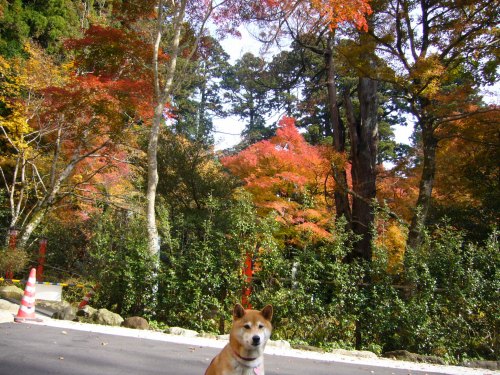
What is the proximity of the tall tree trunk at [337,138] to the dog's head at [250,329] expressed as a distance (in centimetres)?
976

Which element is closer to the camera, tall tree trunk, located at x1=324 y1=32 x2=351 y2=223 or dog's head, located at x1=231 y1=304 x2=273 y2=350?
dog's head, located at x1=231 y1=304 x2=273 y2=350

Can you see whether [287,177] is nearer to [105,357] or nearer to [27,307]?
[27,307]

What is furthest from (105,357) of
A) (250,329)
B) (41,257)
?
(41,257)

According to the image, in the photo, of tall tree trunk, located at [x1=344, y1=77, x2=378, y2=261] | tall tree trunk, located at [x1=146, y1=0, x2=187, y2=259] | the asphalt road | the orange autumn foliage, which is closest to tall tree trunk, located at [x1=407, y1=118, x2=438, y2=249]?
tall tree trunk, located at [x1=344, y1=77, x2=378, y2=261]

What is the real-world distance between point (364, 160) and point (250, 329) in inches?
439

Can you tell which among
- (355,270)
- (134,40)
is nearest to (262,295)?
(355,270)

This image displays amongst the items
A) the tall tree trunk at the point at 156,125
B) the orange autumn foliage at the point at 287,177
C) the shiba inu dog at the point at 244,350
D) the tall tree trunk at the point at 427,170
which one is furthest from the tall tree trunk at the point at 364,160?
the shiba inu dog at the point at 244,350

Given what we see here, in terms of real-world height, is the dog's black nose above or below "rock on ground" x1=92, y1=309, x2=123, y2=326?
above

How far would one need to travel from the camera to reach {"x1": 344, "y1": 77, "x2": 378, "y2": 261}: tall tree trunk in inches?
514

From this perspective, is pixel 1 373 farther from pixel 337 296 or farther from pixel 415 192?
pixel 415 192

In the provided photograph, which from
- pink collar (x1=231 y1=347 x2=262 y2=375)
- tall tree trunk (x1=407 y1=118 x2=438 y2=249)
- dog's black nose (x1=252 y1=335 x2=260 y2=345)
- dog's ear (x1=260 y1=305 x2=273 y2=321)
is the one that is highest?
tall tree trunk (x1=407 y1=118 x2=438 y2=249)

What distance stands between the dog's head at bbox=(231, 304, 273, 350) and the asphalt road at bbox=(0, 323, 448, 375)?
2505 mm

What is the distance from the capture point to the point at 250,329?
121 inches

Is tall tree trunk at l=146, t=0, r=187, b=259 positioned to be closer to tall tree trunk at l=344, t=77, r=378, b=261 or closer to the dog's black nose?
tall tree trunk at l=344, t=77, r=378, b=261
